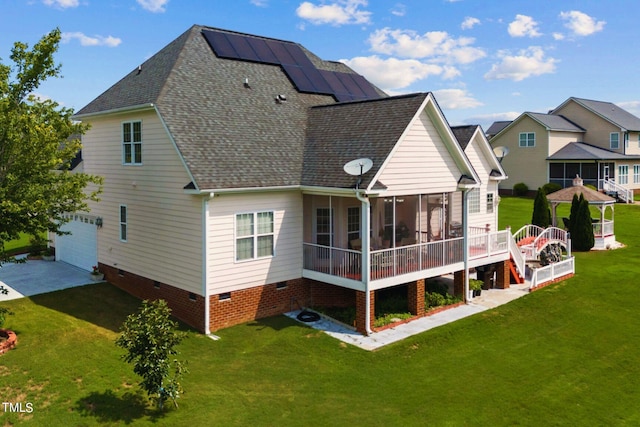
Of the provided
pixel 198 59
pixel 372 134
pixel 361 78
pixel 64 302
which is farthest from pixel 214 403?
pixel 361 78

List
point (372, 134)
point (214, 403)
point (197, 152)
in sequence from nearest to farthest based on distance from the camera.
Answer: point (214, 403) < point (197, 152) < point (372, 134)

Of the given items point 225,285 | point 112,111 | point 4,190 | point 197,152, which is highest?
point 112,111

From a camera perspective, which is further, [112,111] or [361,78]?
[361,78]

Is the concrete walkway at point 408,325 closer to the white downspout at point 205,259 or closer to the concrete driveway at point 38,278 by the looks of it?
the white downspout at point 205,259

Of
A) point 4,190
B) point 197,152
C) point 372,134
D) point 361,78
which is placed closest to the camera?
point 4,190

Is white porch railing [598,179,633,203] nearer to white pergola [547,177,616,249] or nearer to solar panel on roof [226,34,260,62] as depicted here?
white pergola [547,177,616,249]

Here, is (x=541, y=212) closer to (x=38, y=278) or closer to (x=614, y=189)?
(x=614, y=189)

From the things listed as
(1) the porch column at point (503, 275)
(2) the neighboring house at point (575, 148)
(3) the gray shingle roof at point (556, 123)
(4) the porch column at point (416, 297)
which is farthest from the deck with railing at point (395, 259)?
(3) the gray shingle roof at point (556, 123)

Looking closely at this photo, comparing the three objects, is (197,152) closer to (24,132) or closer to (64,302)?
(24,132)
